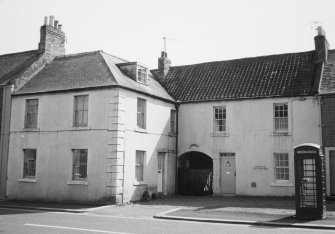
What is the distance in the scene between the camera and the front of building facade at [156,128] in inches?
814

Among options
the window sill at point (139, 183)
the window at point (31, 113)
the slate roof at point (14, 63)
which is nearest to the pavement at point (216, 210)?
the window sill at point (139, 183)

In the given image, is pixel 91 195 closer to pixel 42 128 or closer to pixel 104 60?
pixel 42 128

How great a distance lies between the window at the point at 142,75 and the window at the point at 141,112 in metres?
1.82

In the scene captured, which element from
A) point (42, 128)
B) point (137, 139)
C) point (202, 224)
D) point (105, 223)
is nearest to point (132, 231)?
point (105, 223)

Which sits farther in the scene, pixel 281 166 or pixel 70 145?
pixel 281 166

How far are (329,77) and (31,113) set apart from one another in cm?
1732

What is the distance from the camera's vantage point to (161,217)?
1531 centimetres

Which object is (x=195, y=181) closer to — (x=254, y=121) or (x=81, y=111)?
(x=254, y=121)

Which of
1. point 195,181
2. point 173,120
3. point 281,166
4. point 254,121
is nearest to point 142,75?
point 173,120

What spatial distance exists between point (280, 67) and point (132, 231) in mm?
17292

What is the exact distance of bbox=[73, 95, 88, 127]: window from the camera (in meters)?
21.3

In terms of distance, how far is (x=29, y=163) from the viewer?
22516mm

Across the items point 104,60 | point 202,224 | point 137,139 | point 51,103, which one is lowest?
point 202,224

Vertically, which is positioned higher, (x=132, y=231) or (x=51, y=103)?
(x=51, y=103)
